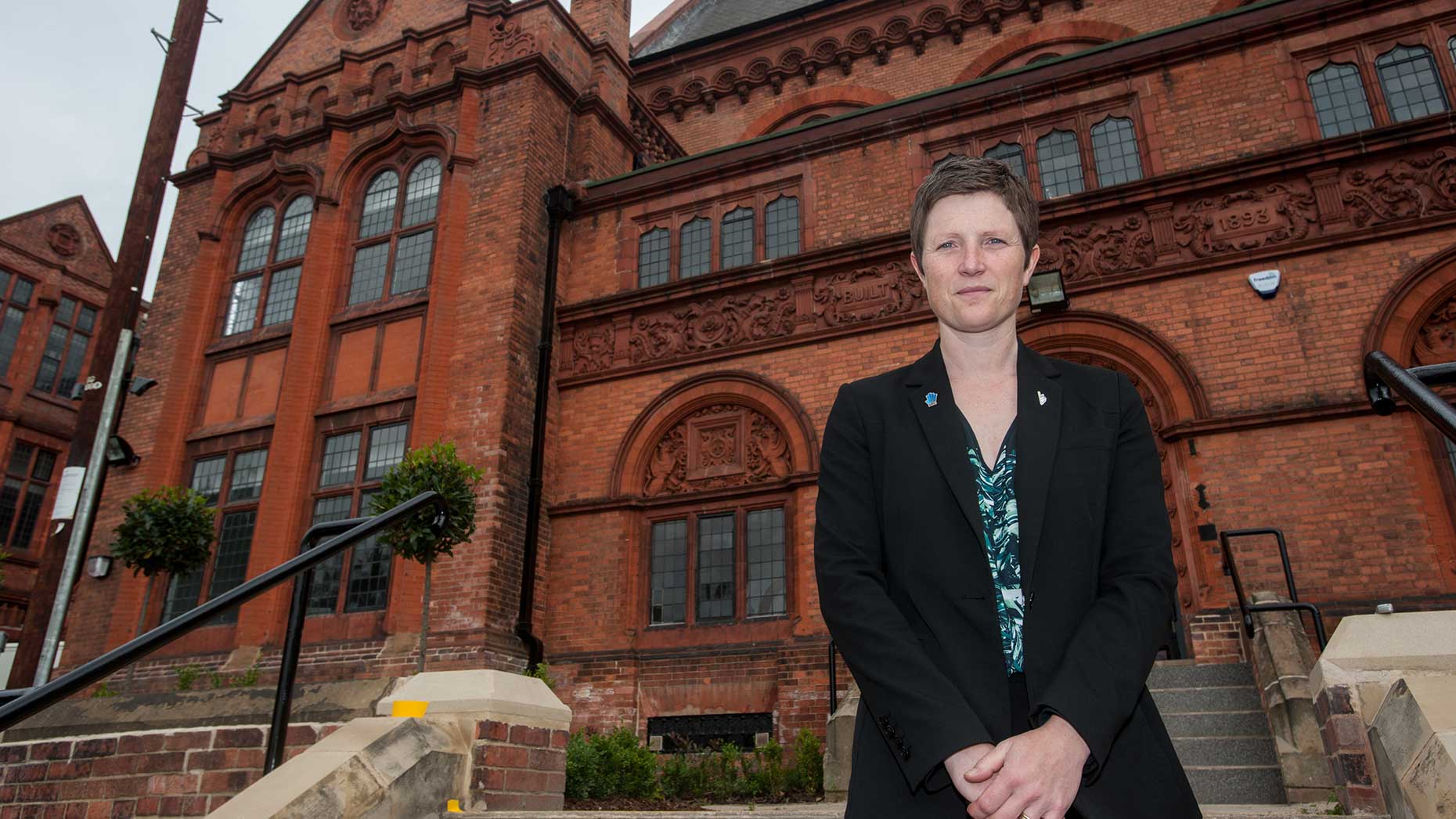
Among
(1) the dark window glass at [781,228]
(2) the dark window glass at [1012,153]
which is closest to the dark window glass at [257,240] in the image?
(1) the dark window glass at [781,228]

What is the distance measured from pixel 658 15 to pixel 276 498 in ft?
55.1

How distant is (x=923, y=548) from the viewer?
215 cm

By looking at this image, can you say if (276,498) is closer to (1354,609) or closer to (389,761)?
(389,761)

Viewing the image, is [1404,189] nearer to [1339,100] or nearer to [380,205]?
[1339,100]

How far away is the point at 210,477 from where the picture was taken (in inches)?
623

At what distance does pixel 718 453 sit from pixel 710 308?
7.11 feet

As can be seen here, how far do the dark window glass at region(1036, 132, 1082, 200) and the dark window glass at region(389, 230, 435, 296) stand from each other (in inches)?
366

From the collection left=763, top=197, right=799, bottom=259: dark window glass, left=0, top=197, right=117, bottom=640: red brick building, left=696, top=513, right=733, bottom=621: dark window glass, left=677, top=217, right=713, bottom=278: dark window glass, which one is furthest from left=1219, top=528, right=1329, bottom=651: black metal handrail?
left=0, top=197, right=117, bottom=640: red brick building

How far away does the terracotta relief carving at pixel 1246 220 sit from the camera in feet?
36.1

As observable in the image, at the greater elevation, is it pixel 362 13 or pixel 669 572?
pixel 362 13

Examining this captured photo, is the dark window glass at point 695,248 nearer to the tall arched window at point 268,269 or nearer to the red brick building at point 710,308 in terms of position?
the red brick building at point 710,308

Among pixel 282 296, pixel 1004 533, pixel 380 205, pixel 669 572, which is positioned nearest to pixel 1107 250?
pixel 669 572

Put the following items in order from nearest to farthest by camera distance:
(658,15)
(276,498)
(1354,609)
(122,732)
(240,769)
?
1. (240,769)
2. (122,732)
3. (1354,609)
4. (276,498)
5. (658,15)

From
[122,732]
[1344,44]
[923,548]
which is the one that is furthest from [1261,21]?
[122,732]
